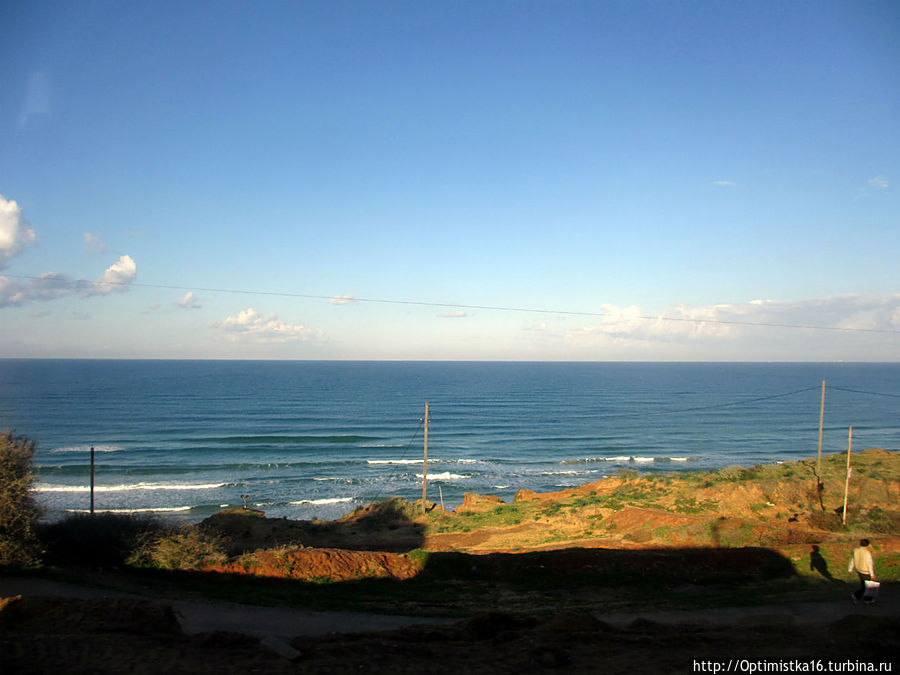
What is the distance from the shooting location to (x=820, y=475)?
93.1ft

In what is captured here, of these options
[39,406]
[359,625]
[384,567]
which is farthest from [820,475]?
[39,406]

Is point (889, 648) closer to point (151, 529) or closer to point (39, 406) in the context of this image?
point (151, 529)

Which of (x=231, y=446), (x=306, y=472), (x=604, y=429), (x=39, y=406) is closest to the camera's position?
(x=306, y=472)

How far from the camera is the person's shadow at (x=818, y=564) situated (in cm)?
1359

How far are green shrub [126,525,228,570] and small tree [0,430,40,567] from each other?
89.9 inches

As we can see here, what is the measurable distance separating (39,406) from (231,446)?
38.5m

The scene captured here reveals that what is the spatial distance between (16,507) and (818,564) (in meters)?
20.3

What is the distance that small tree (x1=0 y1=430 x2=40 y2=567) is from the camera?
12.3m

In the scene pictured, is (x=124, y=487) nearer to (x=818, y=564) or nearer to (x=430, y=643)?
(x=430, y=643)

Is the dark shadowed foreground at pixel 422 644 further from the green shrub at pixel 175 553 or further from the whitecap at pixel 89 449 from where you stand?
the whitecap at pixel 89 449

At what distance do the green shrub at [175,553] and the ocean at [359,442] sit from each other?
353cm

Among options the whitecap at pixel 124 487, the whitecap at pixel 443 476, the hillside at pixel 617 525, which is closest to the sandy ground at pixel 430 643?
the hillside at pixel 617 525

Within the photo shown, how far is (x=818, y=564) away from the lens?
46.2ft

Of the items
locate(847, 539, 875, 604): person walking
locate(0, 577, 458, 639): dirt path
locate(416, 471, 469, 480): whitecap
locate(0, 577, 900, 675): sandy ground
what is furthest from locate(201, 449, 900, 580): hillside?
locate(416, 471, 469, 480): whitecap
